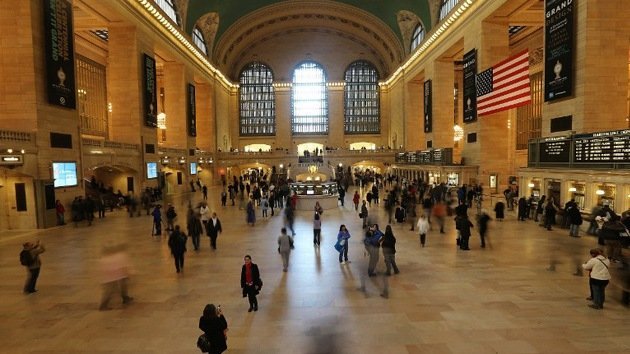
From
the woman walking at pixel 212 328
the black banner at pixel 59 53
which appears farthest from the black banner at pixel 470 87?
the woman walking at pixel 212 328

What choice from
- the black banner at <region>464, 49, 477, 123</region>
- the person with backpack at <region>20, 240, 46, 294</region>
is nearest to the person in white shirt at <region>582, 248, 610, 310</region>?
the person with backpack at <region>20, 240, 46, 294</region>

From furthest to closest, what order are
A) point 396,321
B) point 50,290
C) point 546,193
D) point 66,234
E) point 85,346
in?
point 546,193, point 66,234, point 50,290, point 396,321, point 85,346

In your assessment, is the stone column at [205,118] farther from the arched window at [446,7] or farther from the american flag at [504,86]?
the american flag at [504,86]

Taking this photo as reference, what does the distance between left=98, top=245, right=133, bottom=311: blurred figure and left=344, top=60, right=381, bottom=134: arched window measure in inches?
1756

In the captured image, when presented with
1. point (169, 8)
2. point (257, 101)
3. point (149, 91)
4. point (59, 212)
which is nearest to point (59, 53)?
point (59, 212)

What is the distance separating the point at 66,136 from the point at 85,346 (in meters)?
13.5

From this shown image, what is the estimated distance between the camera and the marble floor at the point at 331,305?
4895mm

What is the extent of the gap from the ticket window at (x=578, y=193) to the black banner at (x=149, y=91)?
21625 mm

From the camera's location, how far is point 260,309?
6039 millimetres

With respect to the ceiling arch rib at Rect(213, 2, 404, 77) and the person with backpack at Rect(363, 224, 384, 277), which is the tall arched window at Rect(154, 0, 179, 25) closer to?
the ceiling arch rib at Rect(213, 2, 404, 77)

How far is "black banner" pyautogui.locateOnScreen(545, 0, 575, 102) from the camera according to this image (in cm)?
1427

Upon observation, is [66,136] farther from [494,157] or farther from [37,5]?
[494,157]

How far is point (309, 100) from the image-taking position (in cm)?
4934

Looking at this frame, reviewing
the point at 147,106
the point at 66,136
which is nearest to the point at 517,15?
the point at 147,106
